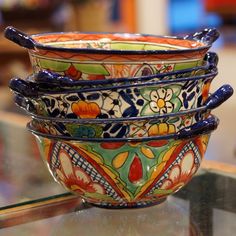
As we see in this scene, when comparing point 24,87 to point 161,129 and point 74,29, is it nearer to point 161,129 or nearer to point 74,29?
point 161,129

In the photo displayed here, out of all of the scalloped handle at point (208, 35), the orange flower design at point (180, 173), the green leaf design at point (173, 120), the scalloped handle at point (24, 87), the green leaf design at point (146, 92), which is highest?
the scalloped handle at point (208, 35)

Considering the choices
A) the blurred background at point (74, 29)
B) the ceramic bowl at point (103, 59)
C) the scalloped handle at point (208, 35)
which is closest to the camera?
the ceramic bowl at point (103, 59)

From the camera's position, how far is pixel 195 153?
667 mm

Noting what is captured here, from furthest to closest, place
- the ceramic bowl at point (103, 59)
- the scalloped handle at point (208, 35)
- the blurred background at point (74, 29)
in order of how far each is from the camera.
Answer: the blurred background at point (74, 29)
the scalloped handle at point (208, 35)
the ceramic bowl at point (103, 59)

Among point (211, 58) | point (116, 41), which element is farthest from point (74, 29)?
point (211, 58)

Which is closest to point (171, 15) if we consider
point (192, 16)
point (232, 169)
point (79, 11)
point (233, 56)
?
point (192, 16)

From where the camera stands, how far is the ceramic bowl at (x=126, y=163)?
62 cm

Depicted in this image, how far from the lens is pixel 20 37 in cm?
62

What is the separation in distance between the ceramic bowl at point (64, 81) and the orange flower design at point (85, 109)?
2 centimetres

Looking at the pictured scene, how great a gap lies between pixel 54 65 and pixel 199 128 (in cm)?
16

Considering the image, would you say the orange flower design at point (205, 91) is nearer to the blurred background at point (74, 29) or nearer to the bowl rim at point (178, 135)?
the bowl rim at point (178, 135)

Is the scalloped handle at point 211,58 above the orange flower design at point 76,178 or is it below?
above

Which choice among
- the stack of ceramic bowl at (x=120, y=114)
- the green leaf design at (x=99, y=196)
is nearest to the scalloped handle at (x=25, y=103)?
the stack of ceramic bowl at (x=120, y=114)

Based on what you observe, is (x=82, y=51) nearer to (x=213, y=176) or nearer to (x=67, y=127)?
(x=67, y=127)
